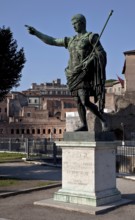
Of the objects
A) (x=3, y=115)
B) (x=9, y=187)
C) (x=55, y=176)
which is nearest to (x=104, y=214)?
→ (x=9, y=187)

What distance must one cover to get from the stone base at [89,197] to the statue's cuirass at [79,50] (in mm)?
2826

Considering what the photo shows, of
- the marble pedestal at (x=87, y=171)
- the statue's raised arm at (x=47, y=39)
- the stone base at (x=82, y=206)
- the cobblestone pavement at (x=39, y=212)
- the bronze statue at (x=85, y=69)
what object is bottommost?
the cobblestone pavement at (x=39, y=212)

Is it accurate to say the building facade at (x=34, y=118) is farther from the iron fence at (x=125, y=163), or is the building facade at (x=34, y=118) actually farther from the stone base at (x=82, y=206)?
the stone base at (x=82, y=206)

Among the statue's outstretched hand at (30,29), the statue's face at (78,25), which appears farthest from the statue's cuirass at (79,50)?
the statue's outstretched hand at (30,29)

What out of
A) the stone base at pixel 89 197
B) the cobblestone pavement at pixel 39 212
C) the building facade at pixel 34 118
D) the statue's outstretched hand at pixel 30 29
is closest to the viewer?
the cobblestone pavement at pixel 39 212

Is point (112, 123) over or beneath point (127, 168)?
over

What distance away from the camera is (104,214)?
833 centimetres

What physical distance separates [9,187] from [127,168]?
7303mm

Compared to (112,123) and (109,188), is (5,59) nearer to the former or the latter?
(109,188)

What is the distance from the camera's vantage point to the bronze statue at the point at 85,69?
939cm

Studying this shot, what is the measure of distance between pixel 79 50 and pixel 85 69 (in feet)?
1.59

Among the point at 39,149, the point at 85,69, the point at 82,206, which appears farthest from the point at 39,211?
the point at 39,149

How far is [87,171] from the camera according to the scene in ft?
29.0

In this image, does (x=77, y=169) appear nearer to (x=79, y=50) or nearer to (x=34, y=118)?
(x=79, y=50)
